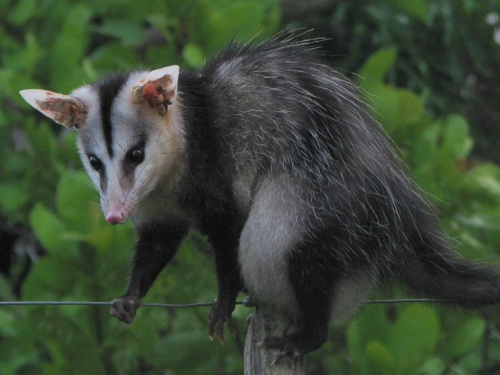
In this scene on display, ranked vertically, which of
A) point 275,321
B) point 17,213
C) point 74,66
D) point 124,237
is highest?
point 275,321

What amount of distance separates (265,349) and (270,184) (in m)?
0.60

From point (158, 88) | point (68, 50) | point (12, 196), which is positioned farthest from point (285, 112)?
point (12, 196)

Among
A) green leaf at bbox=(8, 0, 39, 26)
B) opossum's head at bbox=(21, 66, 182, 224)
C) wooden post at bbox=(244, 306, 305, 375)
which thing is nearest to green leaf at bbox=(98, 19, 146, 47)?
green leaf at bbox=(8, 0, 39, 26)

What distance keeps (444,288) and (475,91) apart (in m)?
5.17

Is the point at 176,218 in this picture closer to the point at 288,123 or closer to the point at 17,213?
the point at 288,123

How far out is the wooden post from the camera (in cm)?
375

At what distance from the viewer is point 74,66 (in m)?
6.27

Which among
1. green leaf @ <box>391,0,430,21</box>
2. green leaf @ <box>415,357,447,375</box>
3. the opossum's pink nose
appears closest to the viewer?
the opossum's pink nose

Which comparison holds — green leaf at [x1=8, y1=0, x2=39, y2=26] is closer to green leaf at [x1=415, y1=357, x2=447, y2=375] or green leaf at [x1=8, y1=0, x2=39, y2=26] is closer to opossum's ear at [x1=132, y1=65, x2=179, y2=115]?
opossum's ear at [x1=132, y1=65, x2=179, y2=115]

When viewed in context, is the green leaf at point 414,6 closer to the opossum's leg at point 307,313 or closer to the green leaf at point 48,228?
the green leaf at point 48,228

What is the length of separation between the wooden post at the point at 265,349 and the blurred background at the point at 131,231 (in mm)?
1223

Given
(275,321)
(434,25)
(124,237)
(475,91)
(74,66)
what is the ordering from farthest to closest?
(475,91) → (434,25) → (74,66) → (124,237) → (275,321)

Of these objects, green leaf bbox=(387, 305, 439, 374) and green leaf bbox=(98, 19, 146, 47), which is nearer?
green leaf bbox=(387, 305, 439, 374)

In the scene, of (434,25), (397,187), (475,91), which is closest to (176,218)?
(397,187)
